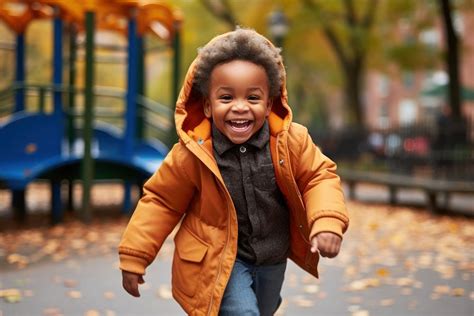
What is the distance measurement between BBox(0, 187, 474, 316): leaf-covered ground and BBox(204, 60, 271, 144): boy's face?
8.28ft

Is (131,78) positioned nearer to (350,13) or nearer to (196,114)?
(196,114)

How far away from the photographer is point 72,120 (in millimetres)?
11086

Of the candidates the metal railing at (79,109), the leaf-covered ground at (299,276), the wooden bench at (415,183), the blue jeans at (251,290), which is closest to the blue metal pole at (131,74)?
the metal railing at (79,109)

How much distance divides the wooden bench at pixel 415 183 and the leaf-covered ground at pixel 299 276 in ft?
4.04

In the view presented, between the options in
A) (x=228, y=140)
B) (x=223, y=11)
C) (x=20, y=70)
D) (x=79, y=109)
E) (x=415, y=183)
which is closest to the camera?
(x=228, y=140)

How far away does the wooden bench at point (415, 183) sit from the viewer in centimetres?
1089

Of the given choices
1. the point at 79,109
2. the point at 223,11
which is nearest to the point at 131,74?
the point at 79,109

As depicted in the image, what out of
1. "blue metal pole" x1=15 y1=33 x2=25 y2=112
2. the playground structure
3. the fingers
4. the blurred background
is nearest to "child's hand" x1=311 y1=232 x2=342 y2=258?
the fingers

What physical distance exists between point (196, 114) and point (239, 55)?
372 millimetres

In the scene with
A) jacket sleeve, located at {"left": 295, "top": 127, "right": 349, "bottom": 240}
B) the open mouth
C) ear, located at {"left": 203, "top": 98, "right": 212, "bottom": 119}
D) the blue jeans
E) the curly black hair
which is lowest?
the blue jeans

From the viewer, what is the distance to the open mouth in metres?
2.81

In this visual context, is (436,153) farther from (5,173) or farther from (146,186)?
(146,186)

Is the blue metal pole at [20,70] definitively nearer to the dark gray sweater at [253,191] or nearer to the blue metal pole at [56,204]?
the blue metal pole at [56,204]

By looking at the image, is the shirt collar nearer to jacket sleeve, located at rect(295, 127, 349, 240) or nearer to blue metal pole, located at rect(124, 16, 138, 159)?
jacket sleeve, located at rect(295, 127, 349, 240)
